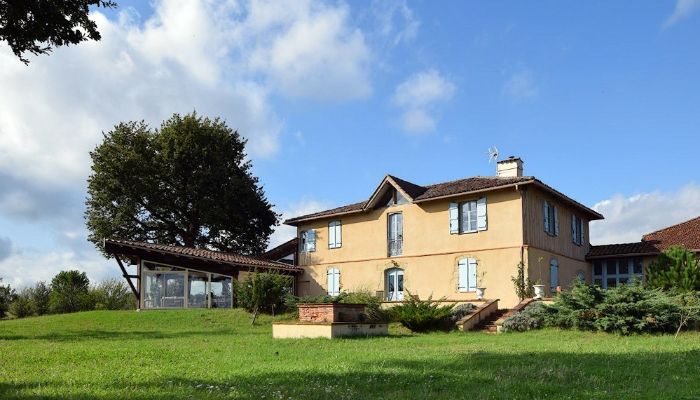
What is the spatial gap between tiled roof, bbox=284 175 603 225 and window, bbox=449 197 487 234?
655 mm

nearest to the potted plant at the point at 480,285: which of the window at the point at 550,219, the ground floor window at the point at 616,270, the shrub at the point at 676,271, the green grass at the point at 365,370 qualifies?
the window at the point at 550,219

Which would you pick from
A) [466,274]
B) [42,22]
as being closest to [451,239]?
[466,274]

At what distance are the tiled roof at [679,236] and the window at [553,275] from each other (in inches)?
181

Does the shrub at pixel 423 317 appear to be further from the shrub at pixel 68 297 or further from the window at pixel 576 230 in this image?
the shrub at pixel 68 297

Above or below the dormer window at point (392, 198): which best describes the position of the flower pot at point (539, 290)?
below

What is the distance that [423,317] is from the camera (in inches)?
766

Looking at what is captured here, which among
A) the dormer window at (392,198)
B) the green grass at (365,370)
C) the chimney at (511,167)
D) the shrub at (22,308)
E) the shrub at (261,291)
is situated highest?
the chimney at (511,167)

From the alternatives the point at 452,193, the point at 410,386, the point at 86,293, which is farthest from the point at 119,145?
the point at 410,386

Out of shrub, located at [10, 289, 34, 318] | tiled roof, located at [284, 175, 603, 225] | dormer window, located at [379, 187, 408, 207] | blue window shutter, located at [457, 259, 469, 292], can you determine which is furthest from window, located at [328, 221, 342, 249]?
shrub, located at [10, 289, 34, 318]

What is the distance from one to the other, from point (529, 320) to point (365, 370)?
37.5ft

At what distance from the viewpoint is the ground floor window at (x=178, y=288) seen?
29.9m

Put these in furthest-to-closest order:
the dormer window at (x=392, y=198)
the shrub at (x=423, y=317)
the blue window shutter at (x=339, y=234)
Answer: the blue window shutter at (x=339, y=234) → the dormer window at (x=392, y=198) → the shrub at (x=423, y=317)

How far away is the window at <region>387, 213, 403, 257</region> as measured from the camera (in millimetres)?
28469

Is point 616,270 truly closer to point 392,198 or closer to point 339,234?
point 392,198
